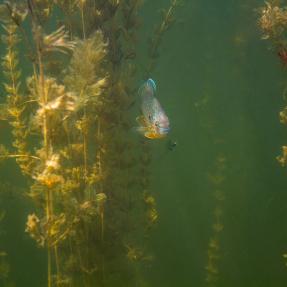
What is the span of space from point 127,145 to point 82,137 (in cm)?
159

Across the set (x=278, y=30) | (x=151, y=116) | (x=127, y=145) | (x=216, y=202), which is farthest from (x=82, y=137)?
(x=216, y=202)

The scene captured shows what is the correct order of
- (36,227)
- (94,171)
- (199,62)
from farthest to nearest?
(199,62) < (94,171) < (36,227)

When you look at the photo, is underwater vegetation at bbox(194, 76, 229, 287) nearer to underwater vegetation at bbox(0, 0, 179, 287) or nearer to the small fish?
underwater vegetation at bbox(0, 0, 179, 287)

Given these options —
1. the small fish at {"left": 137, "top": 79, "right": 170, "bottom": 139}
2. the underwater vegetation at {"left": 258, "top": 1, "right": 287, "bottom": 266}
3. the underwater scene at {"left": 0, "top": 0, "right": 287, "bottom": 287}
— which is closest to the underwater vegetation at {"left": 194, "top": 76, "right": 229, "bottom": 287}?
the underwater scene at {"left": 0, "top": 0, "right": 287, "bottom": 287}

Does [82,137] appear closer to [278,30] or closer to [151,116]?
[151,116]

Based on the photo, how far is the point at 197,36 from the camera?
22234 mm

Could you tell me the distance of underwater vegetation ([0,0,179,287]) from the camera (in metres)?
4.21

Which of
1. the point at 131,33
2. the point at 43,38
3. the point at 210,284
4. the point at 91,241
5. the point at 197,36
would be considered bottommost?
the point at 210,284

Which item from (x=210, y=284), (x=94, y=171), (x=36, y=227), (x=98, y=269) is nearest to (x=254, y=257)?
(x=210, y=284)

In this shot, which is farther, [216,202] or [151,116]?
[216,202]

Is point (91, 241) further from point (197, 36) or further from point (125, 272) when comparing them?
point (197, 36)

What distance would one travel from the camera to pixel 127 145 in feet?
23.0

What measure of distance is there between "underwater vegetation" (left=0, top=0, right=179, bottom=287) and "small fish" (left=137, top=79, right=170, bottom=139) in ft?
2.07

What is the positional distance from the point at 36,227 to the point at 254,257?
15045 mm
